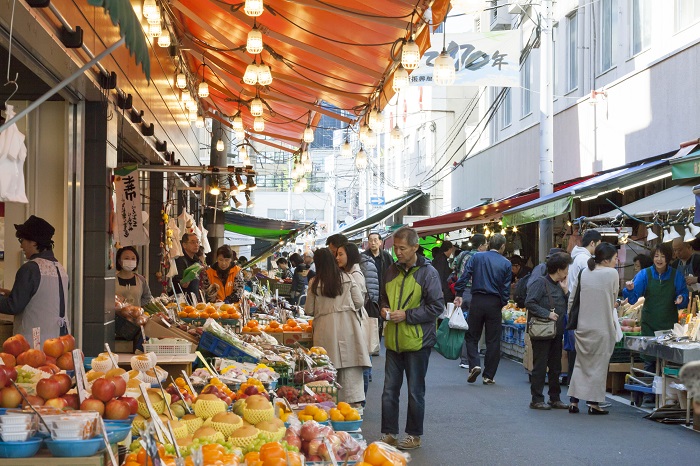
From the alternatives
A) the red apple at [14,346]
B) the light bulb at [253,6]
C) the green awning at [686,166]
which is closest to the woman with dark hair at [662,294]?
the green awning at [686,166]

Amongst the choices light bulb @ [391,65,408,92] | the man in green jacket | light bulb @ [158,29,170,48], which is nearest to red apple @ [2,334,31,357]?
the man in green jacket

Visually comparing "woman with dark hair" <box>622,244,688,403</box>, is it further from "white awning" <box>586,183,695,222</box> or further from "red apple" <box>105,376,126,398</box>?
"red apple" <box>105,376,126,398</box>

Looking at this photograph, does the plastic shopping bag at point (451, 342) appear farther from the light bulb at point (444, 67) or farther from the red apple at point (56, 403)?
the red apple at point (56, 403)

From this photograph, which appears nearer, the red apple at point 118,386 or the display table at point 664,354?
the red apple at point 118,386

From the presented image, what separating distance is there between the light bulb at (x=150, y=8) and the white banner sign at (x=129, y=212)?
212cm

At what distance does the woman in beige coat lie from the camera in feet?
32.8

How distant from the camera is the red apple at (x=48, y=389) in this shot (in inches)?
184

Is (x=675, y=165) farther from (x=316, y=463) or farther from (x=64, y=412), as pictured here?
(x=64, y=412)

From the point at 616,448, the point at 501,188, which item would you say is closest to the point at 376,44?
the point at 616,448

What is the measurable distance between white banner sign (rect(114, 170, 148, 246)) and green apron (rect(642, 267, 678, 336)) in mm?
6627

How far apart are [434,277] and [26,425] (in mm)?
5385

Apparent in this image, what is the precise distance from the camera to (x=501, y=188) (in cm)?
2792

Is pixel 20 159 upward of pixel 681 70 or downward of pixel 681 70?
downward

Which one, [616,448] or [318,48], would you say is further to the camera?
[318,48]
